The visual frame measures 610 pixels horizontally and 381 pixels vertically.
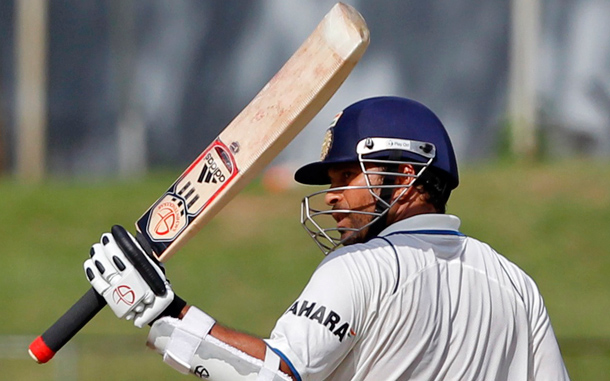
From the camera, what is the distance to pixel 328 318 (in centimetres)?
255

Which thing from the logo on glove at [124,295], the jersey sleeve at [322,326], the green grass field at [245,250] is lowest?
the logo on glove at [124,295]

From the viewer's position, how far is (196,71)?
13.3 metres

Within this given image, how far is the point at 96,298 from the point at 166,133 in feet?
34.8

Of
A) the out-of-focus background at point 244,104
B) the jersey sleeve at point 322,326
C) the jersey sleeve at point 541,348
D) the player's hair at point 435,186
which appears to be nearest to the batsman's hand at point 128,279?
the jersey sleeve at point 322,326

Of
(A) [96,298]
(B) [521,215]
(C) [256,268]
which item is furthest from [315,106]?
(B) [521,215]

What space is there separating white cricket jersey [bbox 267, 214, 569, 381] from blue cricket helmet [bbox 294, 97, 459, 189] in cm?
17

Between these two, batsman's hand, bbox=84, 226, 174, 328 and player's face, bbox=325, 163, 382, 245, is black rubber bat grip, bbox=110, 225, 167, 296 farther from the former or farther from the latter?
player's face, bbox=325, 163, 382, 245

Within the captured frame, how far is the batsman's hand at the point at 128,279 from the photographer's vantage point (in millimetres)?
2621

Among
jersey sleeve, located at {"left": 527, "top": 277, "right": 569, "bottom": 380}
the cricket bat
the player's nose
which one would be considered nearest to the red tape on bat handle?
the cricket bat

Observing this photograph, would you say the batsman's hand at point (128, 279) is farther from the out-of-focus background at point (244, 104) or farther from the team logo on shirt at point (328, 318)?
the out-of-focus background at point (244, 104)

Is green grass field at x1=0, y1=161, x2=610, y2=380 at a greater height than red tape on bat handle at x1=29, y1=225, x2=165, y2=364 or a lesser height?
greater

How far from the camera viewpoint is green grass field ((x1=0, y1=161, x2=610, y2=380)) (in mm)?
9352

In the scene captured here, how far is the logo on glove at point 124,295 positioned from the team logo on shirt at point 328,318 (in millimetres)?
418

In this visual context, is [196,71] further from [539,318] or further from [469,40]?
[539,318]
